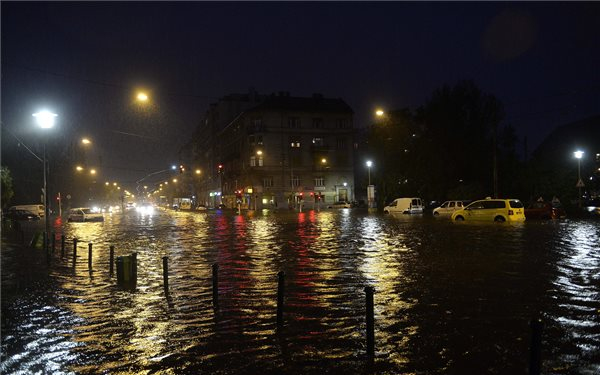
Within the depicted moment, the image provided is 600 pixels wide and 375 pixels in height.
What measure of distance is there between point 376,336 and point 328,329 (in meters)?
0.81

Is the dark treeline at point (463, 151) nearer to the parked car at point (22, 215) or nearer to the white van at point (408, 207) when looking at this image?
the white van at point (408, 207)

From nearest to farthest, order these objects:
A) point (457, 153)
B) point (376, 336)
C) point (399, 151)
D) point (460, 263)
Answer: point (376, 336), point (460, 263), point (457, 153), point (399, 151)

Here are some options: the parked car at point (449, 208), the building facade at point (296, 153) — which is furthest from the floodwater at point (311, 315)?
the building facade at point (296, 153)

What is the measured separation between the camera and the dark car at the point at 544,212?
40.2 metres

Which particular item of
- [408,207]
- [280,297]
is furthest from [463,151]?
→ [280,297]

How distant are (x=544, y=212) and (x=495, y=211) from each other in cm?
727

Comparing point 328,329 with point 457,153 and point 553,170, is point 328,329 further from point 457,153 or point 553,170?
A: point 457,153

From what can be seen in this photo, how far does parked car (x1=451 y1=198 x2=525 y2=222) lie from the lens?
35188 mm

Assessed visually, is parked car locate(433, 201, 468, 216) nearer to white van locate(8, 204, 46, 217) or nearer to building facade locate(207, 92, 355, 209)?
building facade locate(207, 92, 355, 209)

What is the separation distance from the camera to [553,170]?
4953cm

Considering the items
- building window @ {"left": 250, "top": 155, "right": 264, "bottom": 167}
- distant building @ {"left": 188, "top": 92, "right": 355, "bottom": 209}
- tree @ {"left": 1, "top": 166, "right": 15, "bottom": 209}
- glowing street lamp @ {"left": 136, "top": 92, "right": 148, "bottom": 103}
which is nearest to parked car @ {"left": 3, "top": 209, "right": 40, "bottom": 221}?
tree @ {"left": 1, "top": 166, "right": 15, "bottom": 209}

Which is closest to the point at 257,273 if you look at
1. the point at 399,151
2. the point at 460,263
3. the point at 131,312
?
the point at 131,312

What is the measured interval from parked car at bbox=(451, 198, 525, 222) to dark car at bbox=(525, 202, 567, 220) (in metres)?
5.55

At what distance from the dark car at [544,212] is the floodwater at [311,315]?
78.3ft
